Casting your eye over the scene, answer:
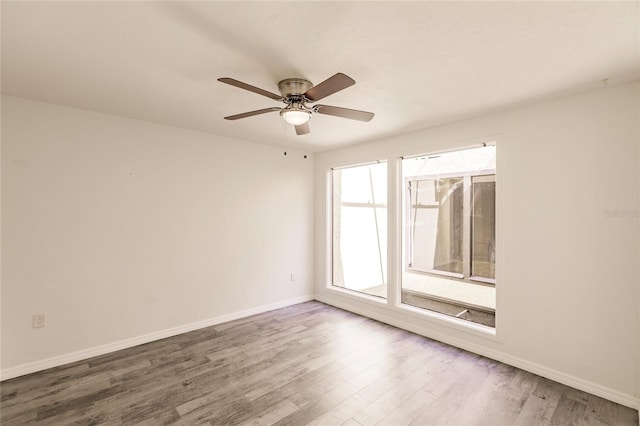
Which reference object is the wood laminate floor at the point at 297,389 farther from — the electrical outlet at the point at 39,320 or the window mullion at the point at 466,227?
the window mullion at the point at 466,227

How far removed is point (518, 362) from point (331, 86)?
297 centimetres

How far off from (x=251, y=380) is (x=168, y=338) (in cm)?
145

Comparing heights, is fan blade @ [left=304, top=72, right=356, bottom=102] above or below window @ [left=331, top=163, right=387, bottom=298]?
above

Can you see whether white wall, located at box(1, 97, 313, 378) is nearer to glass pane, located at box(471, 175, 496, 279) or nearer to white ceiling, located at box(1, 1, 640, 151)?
white ceiling, located at box(1, 1, 640, 151)

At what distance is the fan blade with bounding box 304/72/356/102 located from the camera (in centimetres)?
164

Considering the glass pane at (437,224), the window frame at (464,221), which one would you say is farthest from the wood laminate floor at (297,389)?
the glass pane at (437,224)

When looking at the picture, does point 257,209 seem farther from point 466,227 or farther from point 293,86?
point 466,227

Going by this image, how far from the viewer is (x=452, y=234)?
143 inches

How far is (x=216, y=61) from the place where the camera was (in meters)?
1.95

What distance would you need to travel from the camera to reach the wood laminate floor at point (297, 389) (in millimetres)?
2068

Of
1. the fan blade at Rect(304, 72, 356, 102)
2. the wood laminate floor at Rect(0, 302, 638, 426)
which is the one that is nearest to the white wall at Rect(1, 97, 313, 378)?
the wood laminate floor at Rect(0, 302, 638, 426)

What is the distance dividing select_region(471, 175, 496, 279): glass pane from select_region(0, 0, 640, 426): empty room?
25 mm

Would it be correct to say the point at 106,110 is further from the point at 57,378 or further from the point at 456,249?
the point at 456,249

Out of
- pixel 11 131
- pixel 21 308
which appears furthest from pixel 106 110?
pixel 21 308
